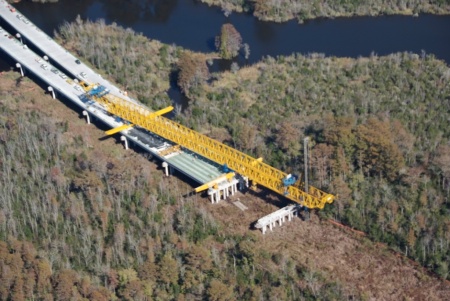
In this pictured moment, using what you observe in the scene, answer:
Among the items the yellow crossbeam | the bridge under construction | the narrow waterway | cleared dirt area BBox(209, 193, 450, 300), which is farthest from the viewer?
the narrow waterway

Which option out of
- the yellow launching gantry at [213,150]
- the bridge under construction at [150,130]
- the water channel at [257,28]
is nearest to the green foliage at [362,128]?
the yellow launching gantry at [213,150]

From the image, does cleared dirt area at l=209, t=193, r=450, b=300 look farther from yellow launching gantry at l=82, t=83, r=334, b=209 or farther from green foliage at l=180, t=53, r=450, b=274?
yellow launching gantry at l=82, t=83, r=334, b=209

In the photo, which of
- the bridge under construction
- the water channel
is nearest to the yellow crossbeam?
the bridge under construction

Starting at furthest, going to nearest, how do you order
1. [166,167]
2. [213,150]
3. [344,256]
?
[166,167]
[213,150]
[344,256]

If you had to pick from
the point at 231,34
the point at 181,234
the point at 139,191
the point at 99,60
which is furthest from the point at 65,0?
the point at 181,234

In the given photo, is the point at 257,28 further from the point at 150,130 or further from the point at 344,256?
the point at 344,256

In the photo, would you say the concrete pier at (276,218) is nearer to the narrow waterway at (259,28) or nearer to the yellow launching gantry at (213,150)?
the yellow launching gantry at (213,150)

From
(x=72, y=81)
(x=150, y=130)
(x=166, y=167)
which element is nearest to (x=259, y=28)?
(x=72, y=81)

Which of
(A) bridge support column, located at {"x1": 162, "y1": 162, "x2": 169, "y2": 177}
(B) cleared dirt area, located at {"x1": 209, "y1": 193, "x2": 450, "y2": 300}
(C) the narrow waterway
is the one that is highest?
(C) the narrow waterway

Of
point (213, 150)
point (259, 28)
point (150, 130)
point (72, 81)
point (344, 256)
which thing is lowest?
point (344, 256)
